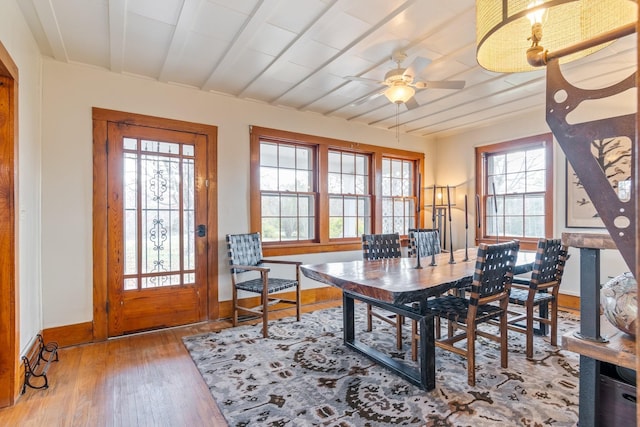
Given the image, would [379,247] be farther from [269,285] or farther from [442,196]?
[442,196]

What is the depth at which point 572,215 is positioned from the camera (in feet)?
13.6

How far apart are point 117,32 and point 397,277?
2.93 metres

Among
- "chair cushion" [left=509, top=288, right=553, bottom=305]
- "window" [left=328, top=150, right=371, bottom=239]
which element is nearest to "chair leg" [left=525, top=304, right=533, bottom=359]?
"chair cushion" [left=509, top=288, right=553, bottom=305]

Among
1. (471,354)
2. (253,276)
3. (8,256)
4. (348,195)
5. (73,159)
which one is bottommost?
(471,354)

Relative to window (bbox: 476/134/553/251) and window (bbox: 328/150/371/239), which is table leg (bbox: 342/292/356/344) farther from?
window (bbox: 476/134/553/251)

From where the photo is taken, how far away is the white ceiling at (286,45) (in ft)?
7.61

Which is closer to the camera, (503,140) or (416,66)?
(416,66)

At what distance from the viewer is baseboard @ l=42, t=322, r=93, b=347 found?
3.00 meters

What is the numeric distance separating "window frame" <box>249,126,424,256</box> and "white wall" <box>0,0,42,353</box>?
6.80 ft

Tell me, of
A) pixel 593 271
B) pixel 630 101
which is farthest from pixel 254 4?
pixel 630 101

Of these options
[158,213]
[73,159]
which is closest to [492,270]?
[158,213]

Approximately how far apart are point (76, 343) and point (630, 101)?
6.27 metres

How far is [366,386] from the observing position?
231 centimetres

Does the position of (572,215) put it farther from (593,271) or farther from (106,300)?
(106,300)
